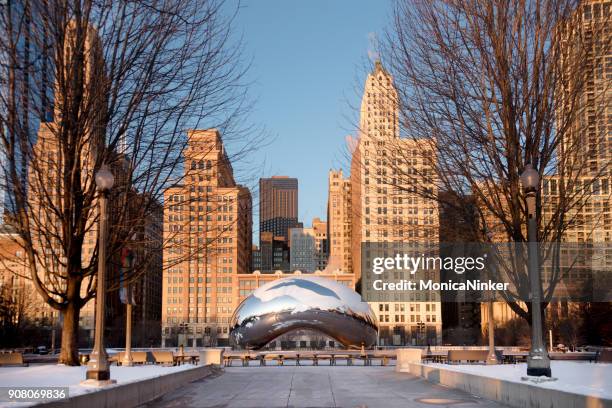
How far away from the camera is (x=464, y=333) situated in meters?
141

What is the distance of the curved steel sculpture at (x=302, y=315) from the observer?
5462 cm

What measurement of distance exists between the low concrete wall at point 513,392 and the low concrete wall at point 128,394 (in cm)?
749

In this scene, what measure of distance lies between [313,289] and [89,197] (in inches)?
1519

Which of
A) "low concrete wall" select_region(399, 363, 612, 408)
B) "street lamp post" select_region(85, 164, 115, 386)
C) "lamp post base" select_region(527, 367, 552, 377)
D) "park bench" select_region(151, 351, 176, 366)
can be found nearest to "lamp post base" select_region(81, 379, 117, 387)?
"street lamp post" select_region(85, 164, 115, 386)

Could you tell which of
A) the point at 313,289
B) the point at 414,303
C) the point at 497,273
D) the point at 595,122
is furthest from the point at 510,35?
the point at 414,303

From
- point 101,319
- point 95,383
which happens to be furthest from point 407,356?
point 95,383

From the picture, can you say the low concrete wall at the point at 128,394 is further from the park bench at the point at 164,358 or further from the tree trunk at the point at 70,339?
the park bench at the point at 164,358

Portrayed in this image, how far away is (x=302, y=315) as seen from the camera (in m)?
54.7

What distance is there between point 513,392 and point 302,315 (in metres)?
40.9

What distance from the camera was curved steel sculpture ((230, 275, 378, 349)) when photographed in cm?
5462

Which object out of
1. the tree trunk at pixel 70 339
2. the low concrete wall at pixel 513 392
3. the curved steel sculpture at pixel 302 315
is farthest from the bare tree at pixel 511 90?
the curved steel sculpture at pixel 302 315

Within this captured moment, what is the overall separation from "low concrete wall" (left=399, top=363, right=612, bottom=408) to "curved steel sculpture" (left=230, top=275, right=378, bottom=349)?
32.3 meters

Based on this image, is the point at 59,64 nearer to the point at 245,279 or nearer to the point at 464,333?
the point at 464,333

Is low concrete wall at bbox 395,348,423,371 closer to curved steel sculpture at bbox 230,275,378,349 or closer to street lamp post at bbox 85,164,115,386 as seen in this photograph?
street lamp post at bbox 85,164,115,386
